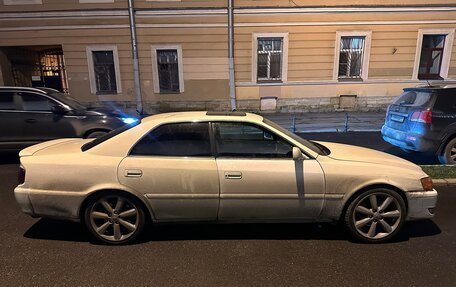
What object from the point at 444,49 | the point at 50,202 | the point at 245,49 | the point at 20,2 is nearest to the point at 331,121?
the point at 245,49

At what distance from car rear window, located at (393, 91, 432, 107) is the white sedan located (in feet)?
10.4

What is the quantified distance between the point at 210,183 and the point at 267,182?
0.58 metres

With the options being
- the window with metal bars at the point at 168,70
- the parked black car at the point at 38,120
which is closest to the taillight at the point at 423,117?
the parked black car at the point at 38,120

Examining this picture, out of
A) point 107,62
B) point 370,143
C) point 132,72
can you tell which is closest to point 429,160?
point 370,143

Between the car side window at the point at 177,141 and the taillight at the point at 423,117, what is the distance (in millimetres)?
4518

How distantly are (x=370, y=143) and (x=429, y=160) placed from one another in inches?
62.4

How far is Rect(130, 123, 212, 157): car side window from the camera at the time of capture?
10.5 feet

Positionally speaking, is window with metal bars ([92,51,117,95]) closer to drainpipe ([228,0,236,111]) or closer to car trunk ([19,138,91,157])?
drainpipe ([228,0,236,111])

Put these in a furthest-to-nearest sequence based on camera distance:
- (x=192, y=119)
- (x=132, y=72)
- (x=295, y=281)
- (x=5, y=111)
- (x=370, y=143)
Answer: (x=132, y=72), (x=370, y=143), (x=5, y=111), (x=192, y=119), (x=295, y=281)

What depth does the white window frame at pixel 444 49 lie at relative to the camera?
13609mm

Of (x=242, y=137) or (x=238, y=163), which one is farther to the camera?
(x=242, y=137)

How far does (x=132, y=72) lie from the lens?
532 inches

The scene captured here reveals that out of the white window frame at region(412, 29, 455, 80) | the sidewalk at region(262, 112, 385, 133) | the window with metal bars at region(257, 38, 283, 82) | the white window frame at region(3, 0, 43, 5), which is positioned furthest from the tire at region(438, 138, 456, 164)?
the white window frame at region(3, 0, 43, 5)

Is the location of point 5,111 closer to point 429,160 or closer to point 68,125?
point 68,125
